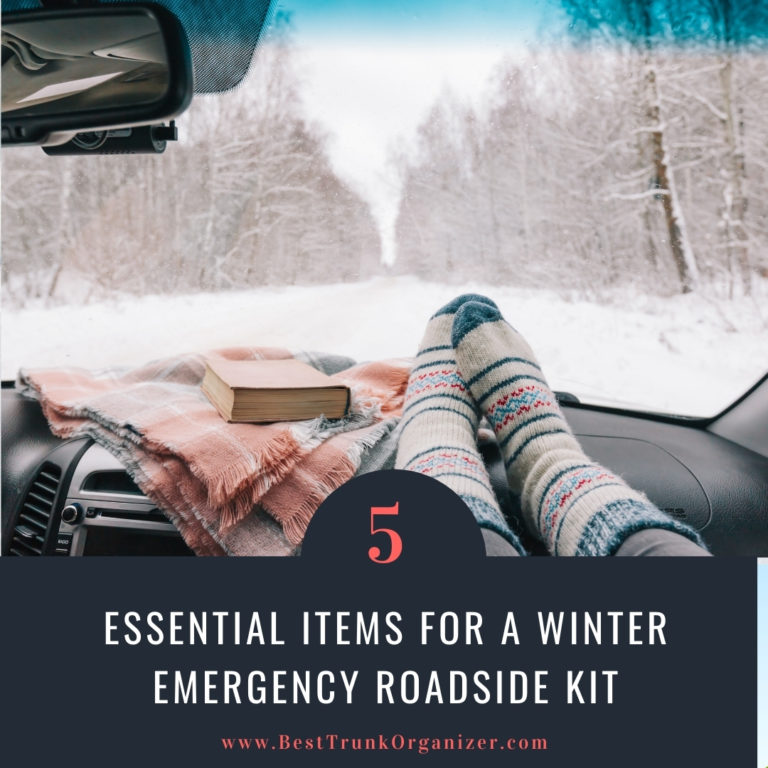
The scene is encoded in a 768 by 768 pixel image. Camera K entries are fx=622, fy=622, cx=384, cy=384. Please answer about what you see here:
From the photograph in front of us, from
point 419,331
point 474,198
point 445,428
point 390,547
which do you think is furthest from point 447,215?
point 390,547

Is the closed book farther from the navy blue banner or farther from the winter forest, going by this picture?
the winter forest

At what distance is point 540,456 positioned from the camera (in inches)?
27.6

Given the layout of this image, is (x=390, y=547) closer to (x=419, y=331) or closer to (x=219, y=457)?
(x=219, y=457)

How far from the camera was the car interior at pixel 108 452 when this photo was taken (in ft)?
1.31

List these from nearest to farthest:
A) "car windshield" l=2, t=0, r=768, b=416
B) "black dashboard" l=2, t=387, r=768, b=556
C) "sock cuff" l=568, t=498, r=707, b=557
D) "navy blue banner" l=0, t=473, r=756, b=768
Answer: "navy blue banner" l=0, t=473, r=756, b=768, "sock cuff" l=568, t=498, r=707, b=557, "black dashboard" l=2, t=387, r=768, b=556, "car windshield" l=2, t=0, r=768, b=416

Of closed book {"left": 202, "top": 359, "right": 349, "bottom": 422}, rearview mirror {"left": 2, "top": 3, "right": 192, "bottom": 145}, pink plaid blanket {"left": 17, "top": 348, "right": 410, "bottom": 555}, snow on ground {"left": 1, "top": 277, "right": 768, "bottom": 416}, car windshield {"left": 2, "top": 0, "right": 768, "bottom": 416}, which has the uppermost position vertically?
car windshield {"left": 2, "top": 0, "right": 768, "bottom": 416}

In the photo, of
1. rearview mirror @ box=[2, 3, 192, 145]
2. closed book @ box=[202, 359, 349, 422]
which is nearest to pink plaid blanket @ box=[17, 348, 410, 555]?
closed book @ box=[202, 359, 349, 422]

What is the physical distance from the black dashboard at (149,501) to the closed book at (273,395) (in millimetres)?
124

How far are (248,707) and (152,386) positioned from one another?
46 centimetres

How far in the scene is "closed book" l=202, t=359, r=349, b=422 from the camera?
63cm

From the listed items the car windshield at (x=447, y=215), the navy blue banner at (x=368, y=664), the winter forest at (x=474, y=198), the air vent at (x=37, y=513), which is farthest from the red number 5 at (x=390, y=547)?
the winter forest at (x=474, y=198)

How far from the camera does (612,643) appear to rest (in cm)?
38

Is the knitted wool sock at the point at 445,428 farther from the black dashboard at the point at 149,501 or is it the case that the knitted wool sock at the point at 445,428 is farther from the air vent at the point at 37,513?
the air vent at the point at 37,513

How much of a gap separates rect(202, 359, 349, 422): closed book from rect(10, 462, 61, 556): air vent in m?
0.18
